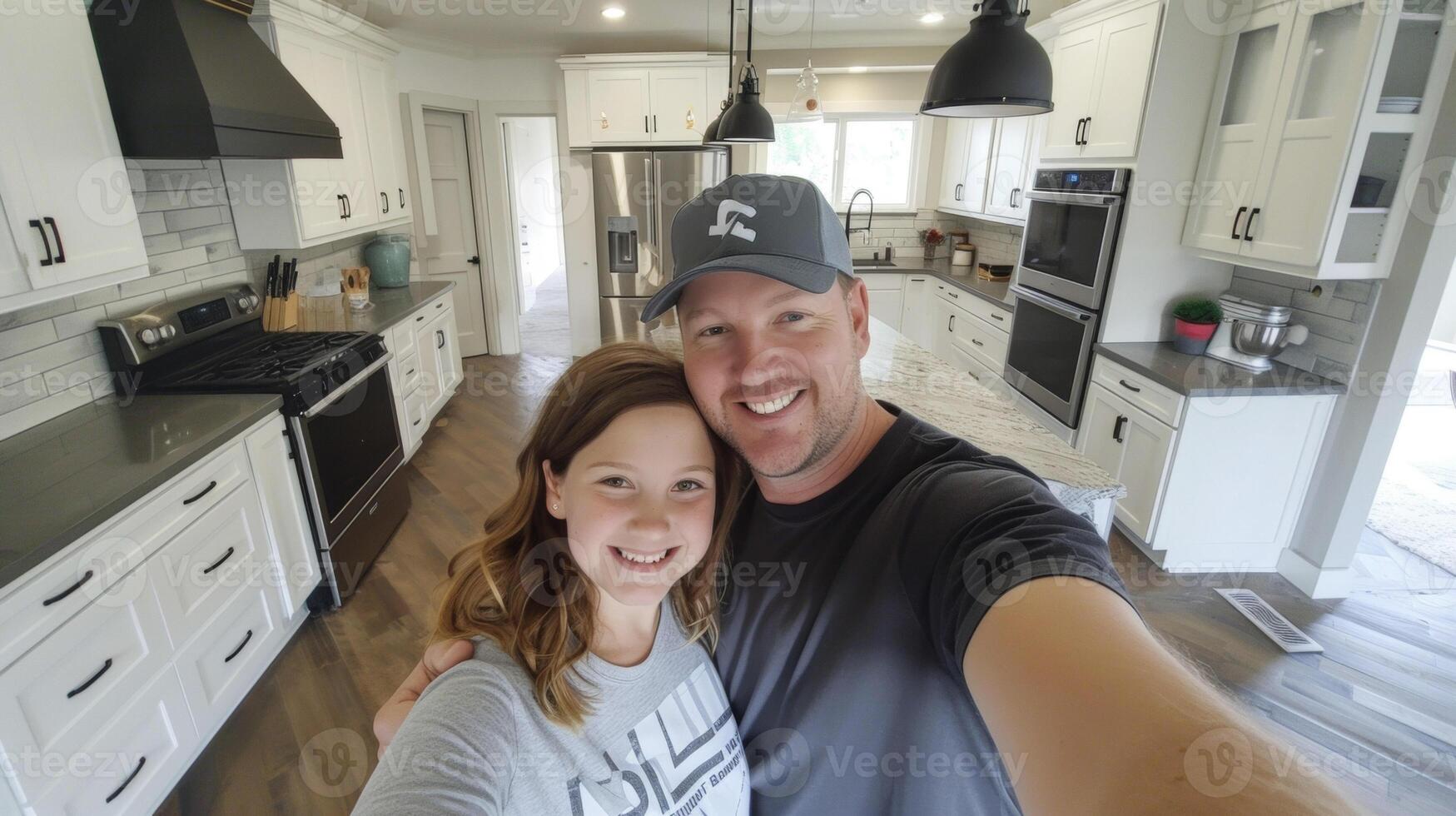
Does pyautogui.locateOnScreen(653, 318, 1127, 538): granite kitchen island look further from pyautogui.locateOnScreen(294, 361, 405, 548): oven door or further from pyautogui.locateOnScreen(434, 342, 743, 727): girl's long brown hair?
pyautogui.locateOnScreen(294, 361, 405, 548): oven door

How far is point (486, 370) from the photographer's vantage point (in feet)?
18.6

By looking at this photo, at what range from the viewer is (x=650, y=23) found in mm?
4293

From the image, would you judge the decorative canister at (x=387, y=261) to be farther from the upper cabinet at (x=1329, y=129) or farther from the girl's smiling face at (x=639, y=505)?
the upper cabinet at (x=1329, y=129)

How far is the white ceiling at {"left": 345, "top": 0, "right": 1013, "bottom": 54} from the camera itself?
377 cm

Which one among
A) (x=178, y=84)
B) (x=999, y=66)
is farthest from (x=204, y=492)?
(x=999, y=66)

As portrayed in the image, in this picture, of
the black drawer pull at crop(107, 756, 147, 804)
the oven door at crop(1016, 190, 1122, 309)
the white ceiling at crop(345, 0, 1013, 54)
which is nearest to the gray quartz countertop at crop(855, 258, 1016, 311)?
the oven door at crop(1016, 190, 1122, 309)

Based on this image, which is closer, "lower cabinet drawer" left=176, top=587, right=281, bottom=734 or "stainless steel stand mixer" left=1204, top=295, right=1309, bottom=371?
"lower cabinet drawer" left=176, top=587, right=281, bottom=734

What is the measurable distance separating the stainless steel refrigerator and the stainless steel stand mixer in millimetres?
3524

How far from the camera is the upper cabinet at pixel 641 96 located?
489cm

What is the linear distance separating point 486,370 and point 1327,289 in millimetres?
5636

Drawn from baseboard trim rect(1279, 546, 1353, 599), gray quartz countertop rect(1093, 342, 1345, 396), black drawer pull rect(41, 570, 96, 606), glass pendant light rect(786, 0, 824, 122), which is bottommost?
baseboard trim rect(1279, 546, 1353, 599)

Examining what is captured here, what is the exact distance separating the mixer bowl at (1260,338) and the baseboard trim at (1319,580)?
92cm

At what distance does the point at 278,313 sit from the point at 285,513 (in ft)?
4.21

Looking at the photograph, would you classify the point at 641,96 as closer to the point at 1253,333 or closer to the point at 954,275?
the point at 954,275
